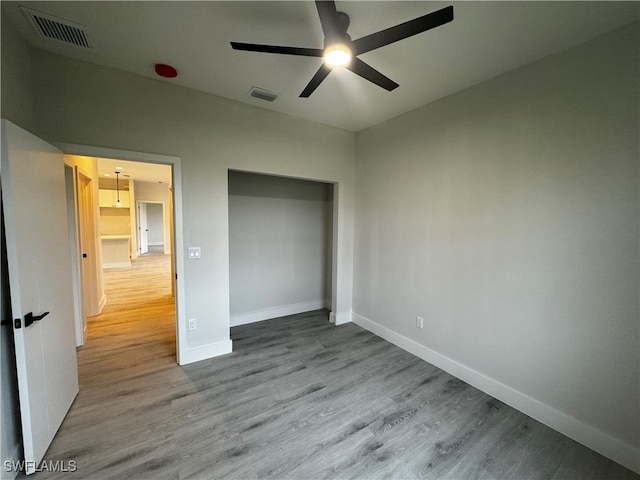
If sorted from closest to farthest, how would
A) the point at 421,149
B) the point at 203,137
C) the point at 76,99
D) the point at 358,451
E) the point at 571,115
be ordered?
1. the point at 358,451
2. the point at 571,115
3. the point at 76,99
4. the point at 203,137
5. the point at 421,149

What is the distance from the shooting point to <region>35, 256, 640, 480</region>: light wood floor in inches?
65.4

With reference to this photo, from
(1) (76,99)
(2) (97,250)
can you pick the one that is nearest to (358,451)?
(1) (76,99)

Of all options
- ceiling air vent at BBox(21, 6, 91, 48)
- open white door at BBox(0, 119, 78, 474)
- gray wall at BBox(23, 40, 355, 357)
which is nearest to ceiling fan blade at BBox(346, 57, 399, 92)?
gray wall at BBox(23, 40, 355, 357)

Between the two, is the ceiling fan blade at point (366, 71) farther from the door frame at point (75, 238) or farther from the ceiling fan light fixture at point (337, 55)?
the door frame at point (75, 238)

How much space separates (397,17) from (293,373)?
308cm

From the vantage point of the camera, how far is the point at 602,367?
1.79m

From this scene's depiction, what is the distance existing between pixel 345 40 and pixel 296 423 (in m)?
2.64

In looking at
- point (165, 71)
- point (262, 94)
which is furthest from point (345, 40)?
point (165, 71)

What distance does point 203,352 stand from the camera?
2877 millimetres

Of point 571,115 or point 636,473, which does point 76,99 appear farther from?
point 636,473

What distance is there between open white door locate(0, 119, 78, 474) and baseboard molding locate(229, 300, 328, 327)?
1938 mm

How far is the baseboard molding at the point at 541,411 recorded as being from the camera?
5.65 ft

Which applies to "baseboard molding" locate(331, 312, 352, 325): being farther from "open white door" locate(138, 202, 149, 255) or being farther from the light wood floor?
"open white door" locate(138, 202, 149, 255)

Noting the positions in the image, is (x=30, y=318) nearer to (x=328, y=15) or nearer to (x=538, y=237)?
(x=328, y=15)
